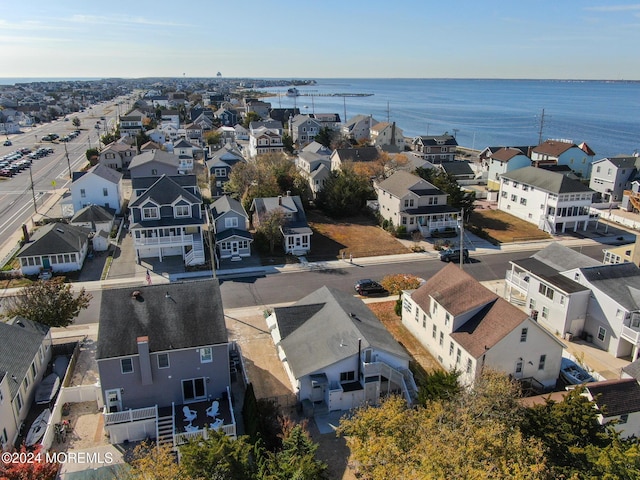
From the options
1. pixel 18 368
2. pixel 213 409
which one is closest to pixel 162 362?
pixel 213 409

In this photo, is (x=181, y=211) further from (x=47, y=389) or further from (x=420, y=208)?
(x=420, y=208)

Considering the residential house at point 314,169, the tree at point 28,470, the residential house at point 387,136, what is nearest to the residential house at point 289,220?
the residential house at point 314,169

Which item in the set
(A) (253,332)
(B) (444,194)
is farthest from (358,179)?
(A) (253,332)

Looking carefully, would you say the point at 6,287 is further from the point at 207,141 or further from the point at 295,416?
the point at 207,141

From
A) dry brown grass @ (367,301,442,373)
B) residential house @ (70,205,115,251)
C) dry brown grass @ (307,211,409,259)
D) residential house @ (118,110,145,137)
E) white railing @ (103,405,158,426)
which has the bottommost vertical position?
dry brown grass @ (367,301,442,373)

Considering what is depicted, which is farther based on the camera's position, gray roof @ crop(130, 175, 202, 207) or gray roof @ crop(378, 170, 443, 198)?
gray roof @ crop(378, 170, 443, 198)

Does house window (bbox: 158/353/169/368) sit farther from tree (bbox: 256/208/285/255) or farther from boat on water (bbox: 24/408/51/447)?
tree (bbox: 256/208/285/255)

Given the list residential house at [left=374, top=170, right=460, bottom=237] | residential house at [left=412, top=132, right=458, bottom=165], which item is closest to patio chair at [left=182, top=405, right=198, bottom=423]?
residential house at [left=374, top=170, right=460, bottom=237]
